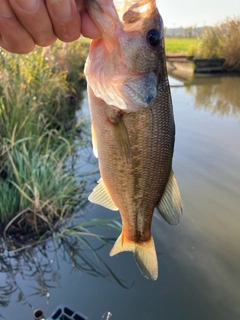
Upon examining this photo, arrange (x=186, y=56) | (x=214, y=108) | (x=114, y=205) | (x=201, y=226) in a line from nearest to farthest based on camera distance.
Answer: (x=114, y=205) < (x=201, y=226) < (x=214, y=108) < (x=186, y=56)

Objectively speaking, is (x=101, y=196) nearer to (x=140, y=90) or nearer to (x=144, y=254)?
(x=144, y=254)

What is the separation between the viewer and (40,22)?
1077mm

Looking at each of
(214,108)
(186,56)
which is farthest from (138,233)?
(186,56)

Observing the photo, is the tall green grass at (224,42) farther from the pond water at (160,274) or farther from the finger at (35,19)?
the finger at (35,19)

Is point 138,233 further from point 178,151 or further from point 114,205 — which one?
point 178,151

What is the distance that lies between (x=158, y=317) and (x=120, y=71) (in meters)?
2.45

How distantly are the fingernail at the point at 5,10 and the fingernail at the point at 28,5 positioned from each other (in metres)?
0.04

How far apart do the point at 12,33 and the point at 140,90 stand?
51cm

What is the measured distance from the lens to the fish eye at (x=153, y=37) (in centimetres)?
131

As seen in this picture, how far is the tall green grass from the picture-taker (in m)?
18.0

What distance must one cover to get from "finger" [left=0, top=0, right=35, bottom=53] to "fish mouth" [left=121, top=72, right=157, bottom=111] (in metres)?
0.40

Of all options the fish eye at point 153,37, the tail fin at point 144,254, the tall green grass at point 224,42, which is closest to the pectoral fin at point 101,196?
the tail fin at point 144,254

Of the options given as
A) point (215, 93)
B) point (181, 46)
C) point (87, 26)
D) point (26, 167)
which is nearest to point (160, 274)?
point (26, 167)

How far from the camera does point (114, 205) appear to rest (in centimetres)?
171
